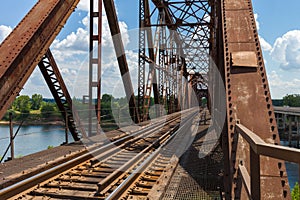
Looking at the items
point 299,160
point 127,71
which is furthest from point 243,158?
point 127,71

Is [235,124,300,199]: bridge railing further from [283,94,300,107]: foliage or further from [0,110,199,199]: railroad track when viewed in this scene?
[283,94,300,107]: foliage

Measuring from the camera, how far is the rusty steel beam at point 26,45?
4422mm

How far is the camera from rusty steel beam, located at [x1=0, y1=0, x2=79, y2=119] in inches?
174

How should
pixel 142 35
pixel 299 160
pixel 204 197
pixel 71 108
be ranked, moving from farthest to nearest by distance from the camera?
pixel 142 35
pixel 71 108
pixel 204 197
pixel 299 160

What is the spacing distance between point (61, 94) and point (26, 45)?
380 centimetres

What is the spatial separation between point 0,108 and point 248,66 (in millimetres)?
3638

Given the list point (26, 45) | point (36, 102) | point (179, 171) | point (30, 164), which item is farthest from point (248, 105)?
point (36, 102)

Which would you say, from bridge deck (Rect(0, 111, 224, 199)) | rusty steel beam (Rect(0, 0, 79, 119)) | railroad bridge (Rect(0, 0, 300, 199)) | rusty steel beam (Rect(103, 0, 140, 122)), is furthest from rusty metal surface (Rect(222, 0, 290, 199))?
rusty steel beam (Rect(103, 0, 140, 122))

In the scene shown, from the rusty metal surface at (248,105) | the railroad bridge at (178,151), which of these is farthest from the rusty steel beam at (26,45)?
the rusty metal surface at (248,105)

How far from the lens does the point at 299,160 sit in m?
1.54

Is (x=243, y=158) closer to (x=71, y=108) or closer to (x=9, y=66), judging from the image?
(x=9, y=66)

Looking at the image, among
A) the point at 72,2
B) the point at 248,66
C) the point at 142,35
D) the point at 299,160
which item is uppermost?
the point at 142,35

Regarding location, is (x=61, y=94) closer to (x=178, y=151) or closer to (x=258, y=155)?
(x=178, y=151)

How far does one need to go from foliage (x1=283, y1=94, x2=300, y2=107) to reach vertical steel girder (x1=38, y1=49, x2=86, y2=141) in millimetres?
83990
